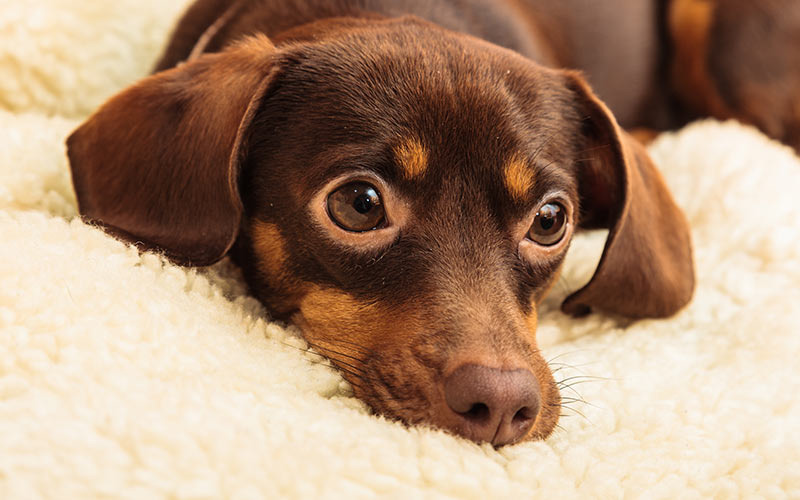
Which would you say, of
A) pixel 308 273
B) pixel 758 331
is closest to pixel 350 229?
pixel 308 273

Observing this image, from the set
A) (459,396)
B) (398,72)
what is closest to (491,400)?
(459,396)

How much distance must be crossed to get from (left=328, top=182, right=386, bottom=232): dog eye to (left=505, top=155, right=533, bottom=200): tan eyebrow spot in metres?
0.35

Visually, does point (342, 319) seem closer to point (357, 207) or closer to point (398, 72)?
point (357, 207)

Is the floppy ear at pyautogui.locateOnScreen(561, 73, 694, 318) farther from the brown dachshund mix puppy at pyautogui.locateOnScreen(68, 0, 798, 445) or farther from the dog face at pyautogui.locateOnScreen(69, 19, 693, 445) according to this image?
the dog face at pyautogui.locateOnScreen(69, 19, 693, 445)

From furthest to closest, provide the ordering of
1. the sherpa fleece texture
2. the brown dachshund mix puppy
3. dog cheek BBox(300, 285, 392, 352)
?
dog cheek BBox(300, 285, 392, 352) < the brown dachshund mix puppy < the sherpa fleece texture

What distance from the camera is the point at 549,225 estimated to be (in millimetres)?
2365

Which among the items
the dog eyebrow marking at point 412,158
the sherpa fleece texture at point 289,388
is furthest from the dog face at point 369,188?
the sherpa fleece texture at point 289,388

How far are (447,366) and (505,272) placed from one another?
0.41 metres

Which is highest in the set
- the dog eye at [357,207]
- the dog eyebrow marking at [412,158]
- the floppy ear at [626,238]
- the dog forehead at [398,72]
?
the dog forehead at [398,72]

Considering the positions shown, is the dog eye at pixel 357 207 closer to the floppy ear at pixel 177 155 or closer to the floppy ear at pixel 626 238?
the floppy ear at pixel 177 155

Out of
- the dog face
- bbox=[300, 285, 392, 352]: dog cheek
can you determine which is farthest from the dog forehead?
bbox=[300, 285, 392, 352]: dog cheek

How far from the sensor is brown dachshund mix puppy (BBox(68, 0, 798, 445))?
195 cm

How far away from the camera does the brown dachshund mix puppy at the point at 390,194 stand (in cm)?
195

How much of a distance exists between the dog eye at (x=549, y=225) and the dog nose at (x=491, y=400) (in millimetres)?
596
